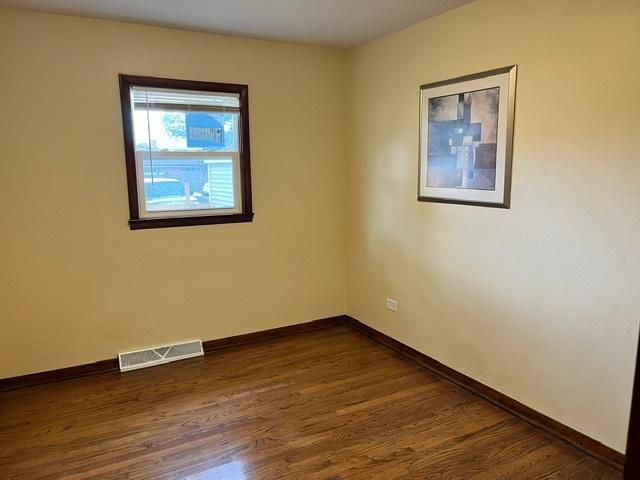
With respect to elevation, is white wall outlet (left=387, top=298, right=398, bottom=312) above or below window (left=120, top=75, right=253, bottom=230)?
below

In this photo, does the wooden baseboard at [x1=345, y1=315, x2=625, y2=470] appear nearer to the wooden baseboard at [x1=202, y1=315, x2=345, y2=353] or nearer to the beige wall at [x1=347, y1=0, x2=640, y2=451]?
the beige wall at [x1=347, y1=0, x2=640, y2=451]

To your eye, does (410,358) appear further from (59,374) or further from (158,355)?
(59,374)

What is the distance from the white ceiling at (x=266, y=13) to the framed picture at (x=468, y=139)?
531mm

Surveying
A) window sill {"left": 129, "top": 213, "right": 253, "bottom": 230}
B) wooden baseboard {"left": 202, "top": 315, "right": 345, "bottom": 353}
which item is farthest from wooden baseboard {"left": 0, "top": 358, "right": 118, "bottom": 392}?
window sill {"left": 129, "top": 213, "right": 253, "bottom": 230}

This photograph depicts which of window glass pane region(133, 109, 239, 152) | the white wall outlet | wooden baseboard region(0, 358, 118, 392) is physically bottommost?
wooden baseboard region(0, 358, 118, 392)

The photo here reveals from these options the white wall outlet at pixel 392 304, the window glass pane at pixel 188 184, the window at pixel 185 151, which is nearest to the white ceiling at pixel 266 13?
the window at pixel 185 151

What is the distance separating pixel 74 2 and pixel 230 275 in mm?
2158

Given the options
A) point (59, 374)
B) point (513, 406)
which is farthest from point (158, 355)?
point (513, 406)

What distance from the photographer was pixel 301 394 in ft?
9.74

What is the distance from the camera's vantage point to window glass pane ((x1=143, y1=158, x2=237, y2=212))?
3363 millimetres

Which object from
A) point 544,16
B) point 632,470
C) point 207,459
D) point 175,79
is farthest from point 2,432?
point 544,16

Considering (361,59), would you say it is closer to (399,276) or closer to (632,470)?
(399,276)

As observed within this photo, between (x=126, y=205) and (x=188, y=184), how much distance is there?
19.0 inches

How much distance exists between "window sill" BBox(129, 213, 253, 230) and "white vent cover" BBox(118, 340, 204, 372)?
3.16ft
